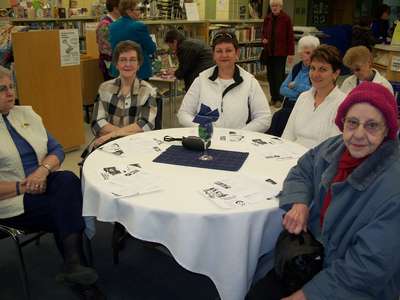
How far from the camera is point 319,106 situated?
2.60 m

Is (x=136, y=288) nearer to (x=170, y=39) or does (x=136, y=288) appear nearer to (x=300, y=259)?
(x=300, y=259)

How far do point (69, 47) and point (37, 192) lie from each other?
94.7 inches

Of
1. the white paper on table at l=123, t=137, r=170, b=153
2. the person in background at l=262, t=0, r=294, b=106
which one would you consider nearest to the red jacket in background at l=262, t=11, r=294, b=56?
the person in background at l=262, t=0, r=294, b=106

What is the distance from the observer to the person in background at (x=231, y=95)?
2.93 metres

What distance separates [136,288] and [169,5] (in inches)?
205

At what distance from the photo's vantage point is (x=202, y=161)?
209cm

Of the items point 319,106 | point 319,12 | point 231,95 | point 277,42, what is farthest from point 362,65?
point 319,12

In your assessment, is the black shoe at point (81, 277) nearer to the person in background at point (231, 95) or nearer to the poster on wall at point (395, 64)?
the person in background at point (231, 95)

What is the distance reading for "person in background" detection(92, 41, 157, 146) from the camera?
293 centimetres

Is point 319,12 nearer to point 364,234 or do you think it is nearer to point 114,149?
point 114,149

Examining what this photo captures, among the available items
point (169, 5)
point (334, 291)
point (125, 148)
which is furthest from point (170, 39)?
point (334, 291)

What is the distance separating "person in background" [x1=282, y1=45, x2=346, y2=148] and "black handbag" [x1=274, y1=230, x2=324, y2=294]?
1.15 m

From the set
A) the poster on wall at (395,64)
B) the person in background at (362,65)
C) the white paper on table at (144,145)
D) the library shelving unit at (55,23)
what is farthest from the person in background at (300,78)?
the library shelving unit at (55,23)

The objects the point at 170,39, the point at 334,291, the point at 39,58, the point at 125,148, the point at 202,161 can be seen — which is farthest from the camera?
the point at 170,39
